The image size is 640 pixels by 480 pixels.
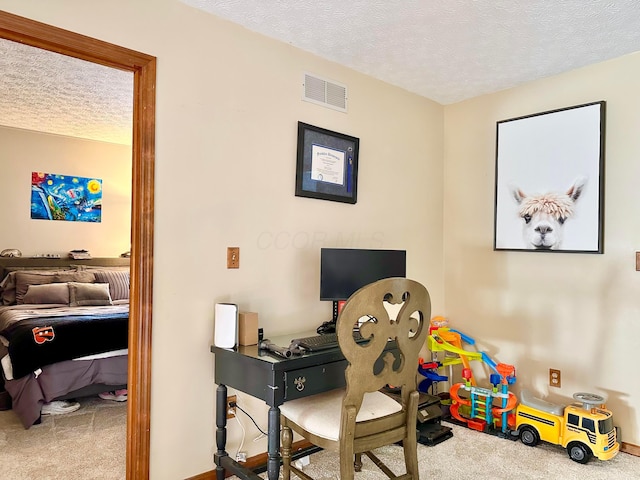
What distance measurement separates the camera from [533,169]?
3.30 metres

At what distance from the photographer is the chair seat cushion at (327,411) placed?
1977 millimetres

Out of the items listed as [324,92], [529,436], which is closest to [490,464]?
[529,436]

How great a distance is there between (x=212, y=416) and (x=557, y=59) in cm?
293

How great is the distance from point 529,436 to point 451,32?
2.44 metres

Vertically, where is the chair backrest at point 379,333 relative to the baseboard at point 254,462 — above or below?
above

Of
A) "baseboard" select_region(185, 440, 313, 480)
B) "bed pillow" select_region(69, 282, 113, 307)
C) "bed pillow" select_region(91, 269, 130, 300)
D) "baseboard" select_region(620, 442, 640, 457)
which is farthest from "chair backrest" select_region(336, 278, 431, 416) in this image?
"bed pillow" select_region(91, 269, 130, 300)

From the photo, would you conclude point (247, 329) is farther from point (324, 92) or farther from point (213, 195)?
point (324, 92)

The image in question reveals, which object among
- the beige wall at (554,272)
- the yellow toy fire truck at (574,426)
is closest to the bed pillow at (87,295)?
the beige wall at (554,272)

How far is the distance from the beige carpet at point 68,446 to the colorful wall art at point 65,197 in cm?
233

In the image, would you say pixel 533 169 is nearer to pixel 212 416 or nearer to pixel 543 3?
pixel 543 3

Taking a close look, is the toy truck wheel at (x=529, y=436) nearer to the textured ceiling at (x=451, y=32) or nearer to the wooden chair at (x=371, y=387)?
the wooden chair at (x=371, y=387)

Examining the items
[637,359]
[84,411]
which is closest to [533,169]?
[637,359]

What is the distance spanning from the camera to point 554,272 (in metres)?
3.21

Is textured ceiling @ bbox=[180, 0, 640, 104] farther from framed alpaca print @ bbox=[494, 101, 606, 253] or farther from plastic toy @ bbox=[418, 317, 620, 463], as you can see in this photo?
plastic toy @ bbox=[418, 317, 620, 463]
